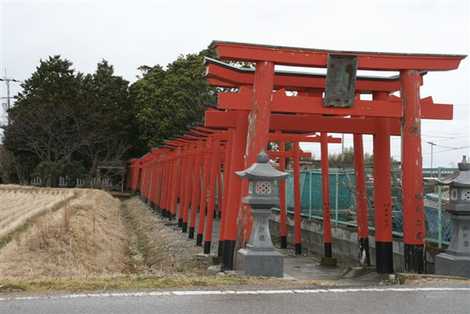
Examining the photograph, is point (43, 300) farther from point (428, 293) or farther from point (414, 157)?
point (414, 157)

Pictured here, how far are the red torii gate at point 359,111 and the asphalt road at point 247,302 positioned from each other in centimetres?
363

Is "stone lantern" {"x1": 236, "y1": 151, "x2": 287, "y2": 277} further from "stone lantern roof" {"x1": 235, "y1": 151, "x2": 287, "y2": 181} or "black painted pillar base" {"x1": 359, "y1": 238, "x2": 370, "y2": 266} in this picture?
"black painted pillar base" {"x1": 359, "y1": 238, "x2": 370, "y2": 266}

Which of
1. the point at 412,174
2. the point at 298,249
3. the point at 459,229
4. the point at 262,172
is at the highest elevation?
the point at 412,174

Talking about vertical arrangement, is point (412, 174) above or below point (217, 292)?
above

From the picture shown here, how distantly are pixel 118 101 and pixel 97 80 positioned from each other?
322 cm

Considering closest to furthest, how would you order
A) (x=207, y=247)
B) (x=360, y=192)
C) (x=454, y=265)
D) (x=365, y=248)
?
(x=454, y=265) < (x=365, y=248) < (x=360, y=192) < (x=207, y=247)

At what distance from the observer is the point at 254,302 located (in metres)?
5.66

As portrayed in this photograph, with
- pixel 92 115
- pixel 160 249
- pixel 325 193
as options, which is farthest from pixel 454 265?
pixel 92 115

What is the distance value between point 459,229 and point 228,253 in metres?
4.31

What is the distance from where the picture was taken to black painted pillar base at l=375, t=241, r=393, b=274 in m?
10.7

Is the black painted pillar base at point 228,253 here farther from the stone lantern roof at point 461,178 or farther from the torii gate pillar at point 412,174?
the stone lantern roof at point 461,178

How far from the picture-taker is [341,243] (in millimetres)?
14219

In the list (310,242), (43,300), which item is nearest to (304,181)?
(310,242)

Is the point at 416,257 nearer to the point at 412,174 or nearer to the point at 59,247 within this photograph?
the point at 412,174
